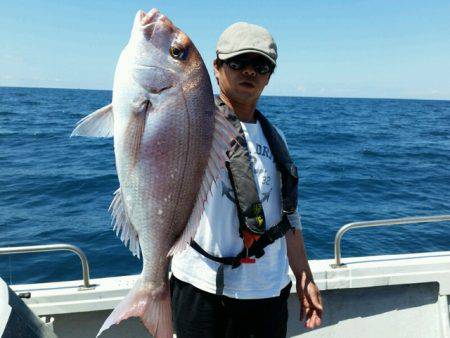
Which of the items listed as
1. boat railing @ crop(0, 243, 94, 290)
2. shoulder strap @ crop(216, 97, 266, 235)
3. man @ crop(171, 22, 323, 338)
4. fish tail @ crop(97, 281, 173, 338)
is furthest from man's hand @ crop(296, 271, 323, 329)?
boat railing @ crop(0, 243, 94, 290)

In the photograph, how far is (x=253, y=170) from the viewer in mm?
2148

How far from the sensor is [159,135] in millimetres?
1521

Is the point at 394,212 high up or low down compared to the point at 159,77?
down

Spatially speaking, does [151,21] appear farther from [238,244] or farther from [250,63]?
[238,244]

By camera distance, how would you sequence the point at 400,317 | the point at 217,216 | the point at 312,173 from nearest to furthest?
the point at 217,216
the point at 400,317
the point at 312,173

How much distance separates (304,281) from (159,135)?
1.40 m

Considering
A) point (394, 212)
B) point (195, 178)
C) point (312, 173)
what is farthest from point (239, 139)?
point (312, 173)

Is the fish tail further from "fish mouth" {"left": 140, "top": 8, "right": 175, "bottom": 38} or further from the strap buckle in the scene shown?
"fish mouth" {"left": 140, "top": 8, "right": 175, "bottom": 38}

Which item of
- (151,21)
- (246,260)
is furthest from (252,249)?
(151,21)

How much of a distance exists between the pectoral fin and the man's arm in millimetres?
1300

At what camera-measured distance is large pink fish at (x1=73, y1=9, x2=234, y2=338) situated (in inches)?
59.4

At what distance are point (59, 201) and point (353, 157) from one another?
1343 centimetres

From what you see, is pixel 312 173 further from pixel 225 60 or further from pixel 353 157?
pixel 225 60

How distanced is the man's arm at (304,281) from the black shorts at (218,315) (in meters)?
0.34
